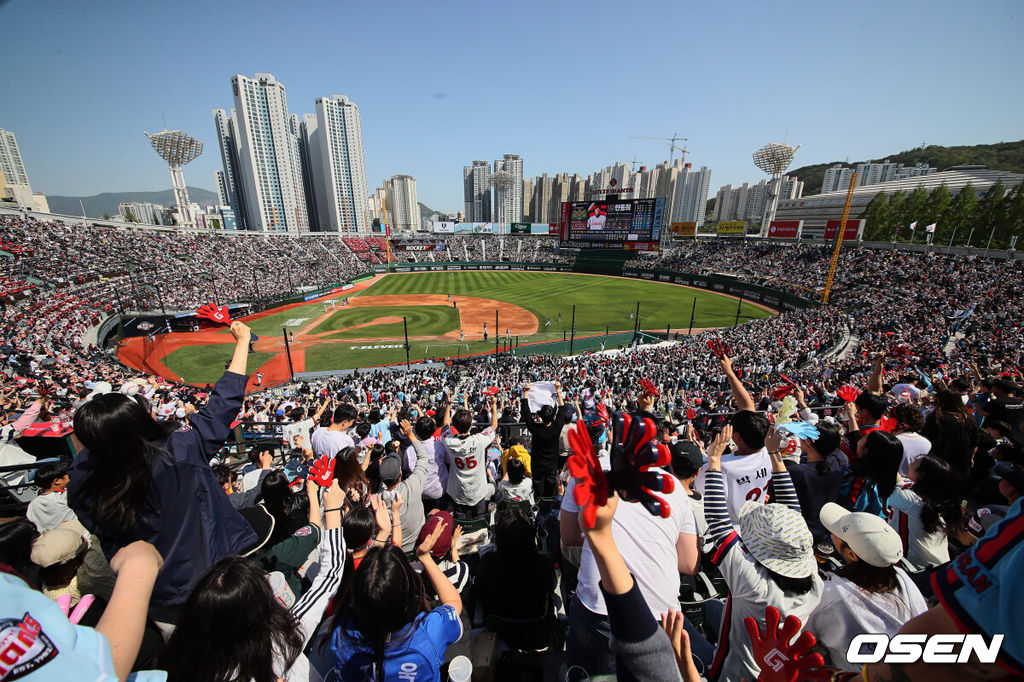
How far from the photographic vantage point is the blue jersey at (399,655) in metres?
2.02

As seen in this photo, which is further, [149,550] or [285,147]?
[285,147]

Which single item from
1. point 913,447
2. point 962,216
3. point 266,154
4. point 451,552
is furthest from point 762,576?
point 266,154

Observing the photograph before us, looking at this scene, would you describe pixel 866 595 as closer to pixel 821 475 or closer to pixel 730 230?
pixel 821 475

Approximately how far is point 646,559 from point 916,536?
302cm

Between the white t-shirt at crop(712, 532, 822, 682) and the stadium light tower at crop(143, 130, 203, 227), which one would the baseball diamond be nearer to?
the white t-shirt at crop(712, 532, 822, 682)

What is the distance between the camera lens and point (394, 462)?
4.11 meters

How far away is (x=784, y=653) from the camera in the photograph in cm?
172

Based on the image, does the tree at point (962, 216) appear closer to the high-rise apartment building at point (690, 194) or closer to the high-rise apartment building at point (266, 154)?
the high-rise apartment building at point (690, 194)

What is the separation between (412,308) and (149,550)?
4164 cm

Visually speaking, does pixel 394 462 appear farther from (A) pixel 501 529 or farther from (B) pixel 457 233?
(B) pixel 457 233

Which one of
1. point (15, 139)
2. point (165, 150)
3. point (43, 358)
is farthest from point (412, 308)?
point (15, 139)

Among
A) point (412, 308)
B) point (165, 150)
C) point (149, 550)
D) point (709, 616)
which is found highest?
point (165, 150)

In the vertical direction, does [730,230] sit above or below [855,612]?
above

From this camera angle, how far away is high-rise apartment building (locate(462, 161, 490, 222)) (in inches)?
7008
